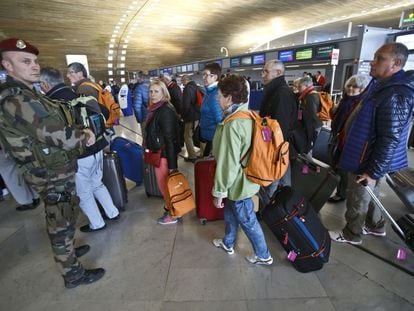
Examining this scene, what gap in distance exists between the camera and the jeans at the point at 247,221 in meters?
1.97

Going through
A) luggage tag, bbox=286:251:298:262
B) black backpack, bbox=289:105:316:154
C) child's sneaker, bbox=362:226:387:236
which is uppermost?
black backpack, bbox=289:105:316:154

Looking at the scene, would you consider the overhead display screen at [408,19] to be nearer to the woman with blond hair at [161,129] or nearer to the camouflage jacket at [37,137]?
the woman with blond hair at [161,129]

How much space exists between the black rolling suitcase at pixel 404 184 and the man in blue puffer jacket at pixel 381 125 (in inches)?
2.4

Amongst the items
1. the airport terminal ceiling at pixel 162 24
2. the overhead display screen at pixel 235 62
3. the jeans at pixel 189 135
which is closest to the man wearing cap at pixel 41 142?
the jeans at pixel 189 135

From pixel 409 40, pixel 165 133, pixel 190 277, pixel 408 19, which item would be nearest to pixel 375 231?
pixel 190 277

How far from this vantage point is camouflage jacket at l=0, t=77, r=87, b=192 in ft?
4.84

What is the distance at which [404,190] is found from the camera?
1832mm

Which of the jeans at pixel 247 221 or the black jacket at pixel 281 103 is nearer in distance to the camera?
the jeans at pixel 247 221

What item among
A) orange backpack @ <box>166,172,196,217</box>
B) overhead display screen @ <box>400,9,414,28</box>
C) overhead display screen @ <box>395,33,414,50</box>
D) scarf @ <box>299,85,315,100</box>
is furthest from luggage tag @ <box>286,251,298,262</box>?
overhead display screen @ <box>400,9,414,28</box>

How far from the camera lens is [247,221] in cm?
199

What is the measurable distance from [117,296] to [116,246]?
2.15 ft

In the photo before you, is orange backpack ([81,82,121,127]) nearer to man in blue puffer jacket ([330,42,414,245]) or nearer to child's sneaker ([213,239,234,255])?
child's sneaker ([213,239,234,255])

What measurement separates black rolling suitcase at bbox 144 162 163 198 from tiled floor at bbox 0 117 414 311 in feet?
2.41

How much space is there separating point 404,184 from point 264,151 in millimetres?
1151
